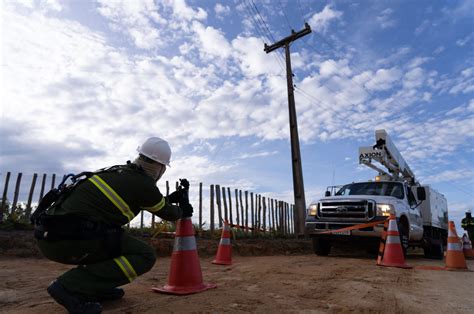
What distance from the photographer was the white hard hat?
12.1ft

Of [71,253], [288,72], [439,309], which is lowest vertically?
[439,309]

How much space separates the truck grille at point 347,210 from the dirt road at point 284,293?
274 cm

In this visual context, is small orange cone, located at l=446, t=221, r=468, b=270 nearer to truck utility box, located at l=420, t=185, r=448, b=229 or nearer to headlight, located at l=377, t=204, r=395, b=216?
headlight, located at l=377, t=204, r=395, b=216

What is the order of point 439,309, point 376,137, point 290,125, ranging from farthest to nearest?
point 290,125, point 376,137, point 439,309

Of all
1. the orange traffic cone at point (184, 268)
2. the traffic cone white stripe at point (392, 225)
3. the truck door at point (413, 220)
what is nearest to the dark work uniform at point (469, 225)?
the truck door at point (413, 220)

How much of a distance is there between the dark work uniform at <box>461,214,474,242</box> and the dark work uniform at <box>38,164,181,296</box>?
62.6 feet

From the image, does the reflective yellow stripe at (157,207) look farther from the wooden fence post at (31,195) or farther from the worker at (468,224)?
the worker at (468,224)

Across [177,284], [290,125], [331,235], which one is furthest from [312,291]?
[290,125]

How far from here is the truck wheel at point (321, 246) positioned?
9438mm

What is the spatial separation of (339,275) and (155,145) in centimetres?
347

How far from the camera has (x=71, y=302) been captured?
293 cm

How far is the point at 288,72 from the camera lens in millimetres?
16141

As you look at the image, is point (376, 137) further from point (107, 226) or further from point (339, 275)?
point (107, 226)

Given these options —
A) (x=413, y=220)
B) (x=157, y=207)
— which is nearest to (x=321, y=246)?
(x=413, y=220)
